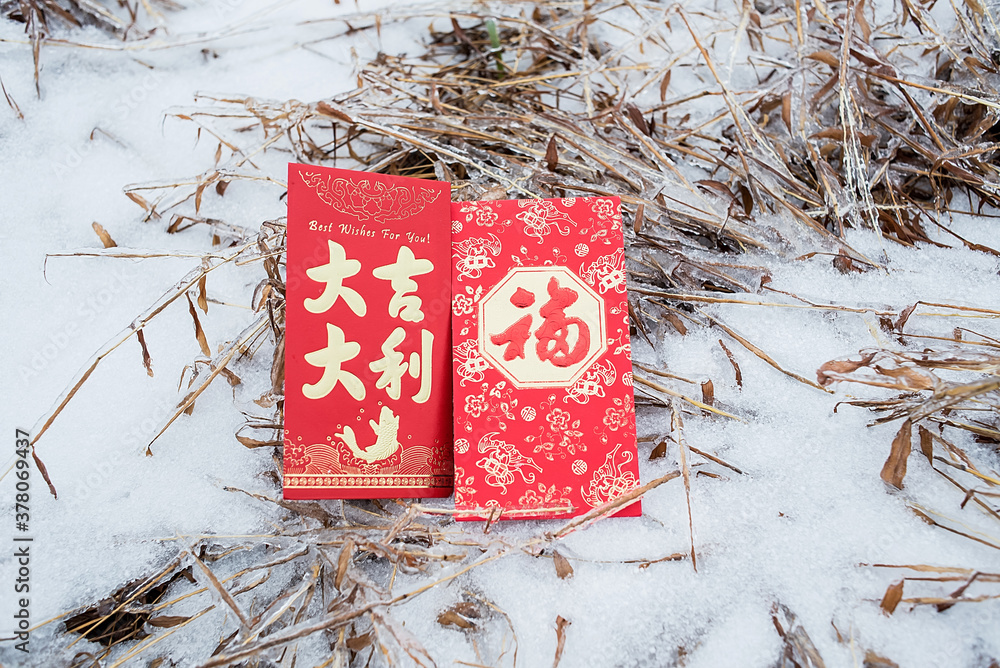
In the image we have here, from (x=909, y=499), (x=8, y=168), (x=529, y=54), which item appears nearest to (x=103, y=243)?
(x=8, y=168)

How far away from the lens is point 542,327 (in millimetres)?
889

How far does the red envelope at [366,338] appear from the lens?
0.84 meters

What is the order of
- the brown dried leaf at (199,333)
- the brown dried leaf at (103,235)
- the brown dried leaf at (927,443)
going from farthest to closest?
the brown dried leaf at (103,235) < the brown dried leaf at (199,333) < the brown dried leaf at (927,443)

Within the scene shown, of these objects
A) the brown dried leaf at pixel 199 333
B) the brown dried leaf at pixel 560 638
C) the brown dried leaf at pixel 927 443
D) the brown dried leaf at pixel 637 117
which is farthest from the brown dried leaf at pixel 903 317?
the brown dried leaf at pixel 199 333

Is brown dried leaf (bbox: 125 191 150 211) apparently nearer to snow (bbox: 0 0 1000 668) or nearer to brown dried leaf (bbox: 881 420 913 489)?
snow (bbox: 0 0 1000 668)

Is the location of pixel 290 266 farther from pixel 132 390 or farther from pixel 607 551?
pixel 607 551

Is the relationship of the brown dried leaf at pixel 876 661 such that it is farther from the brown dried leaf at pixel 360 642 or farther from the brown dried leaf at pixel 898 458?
the brown dried leaf at pixel 360 642

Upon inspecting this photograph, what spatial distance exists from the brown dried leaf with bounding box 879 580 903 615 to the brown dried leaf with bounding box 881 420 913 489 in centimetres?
14

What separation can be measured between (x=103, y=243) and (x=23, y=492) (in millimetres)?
427

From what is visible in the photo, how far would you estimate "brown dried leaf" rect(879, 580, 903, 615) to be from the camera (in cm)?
72

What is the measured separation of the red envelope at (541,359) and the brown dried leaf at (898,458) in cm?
34

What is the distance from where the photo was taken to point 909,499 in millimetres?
820

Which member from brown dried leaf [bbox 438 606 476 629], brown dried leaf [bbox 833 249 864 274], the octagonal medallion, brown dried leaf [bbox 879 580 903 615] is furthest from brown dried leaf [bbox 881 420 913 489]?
brown dried leaf [bbox 438 606 476 629]

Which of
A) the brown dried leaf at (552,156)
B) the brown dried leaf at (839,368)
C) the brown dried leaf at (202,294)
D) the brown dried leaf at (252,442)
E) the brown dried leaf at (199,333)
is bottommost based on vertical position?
the brown dried leaf at (252,442)
